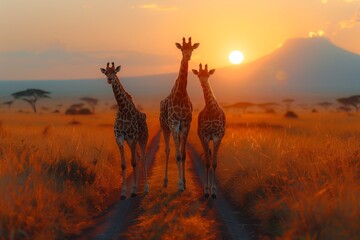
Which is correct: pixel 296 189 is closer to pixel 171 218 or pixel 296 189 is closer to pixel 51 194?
pixel 171 218

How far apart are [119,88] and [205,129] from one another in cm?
247

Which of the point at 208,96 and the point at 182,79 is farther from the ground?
the point at 182,79

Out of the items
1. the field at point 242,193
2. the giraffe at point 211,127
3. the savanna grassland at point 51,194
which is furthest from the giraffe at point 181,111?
the savanna grassland at point 51,194

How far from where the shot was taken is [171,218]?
9555 mm

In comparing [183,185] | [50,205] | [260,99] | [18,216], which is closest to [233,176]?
[183,185]

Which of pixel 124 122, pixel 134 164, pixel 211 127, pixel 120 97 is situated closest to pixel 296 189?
pixel 211 127

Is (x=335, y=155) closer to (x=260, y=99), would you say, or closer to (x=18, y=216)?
(x=18, y=216)

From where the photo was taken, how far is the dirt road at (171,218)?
875cm

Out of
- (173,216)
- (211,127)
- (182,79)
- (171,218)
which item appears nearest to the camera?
(171,218)

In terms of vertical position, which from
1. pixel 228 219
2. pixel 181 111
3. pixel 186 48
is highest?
pixel 186 48

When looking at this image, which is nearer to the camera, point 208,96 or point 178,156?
point 208,96

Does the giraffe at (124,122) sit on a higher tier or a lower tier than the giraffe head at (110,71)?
lower

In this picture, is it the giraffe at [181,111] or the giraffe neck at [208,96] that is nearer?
the giraffe neck at [208,96]

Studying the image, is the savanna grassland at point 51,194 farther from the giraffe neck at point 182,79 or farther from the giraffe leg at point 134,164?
the giraffe neck at point 182,79
